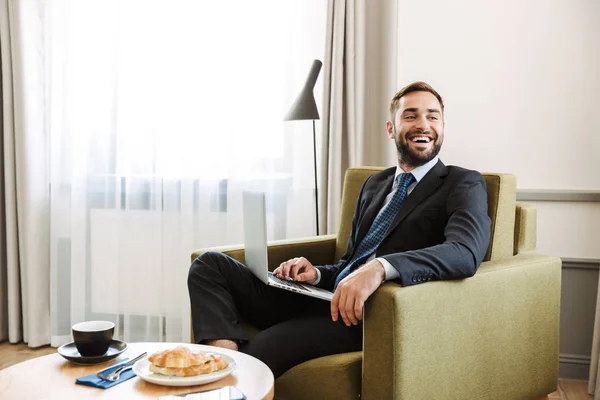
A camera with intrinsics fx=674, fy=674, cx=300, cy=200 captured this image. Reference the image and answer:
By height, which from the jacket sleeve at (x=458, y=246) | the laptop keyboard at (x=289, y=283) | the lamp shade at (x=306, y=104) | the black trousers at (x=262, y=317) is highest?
the lamp shade at (x=306, y=104)

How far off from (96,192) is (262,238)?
6.01 feet

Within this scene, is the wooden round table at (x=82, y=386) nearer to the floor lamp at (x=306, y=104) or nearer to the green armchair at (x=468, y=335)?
the green armchair at (x=468, y=335)

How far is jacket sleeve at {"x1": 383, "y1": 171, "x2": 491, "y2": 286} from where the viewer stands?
1.73 meters

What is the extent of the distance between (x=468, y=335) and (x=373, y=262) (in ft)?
1.16

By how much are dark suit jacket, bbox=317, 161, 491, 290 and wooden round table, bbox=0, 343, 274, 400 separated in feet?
1.48

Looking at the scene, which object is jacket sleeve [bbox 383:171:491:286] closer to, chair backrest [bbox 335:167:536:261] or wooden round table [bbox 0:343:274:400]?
chair backrest [bbox 335:167:536:261]

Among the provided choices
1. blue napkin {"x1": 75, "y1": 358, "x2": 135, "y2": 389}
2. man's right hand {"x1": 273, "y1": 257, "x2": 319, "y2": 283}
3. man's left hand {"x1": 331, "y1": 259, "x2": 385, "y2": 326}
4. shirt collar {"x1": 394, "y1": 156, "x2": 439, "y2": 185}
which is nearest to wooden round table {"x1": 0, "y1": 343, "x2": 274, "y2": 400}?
blue napkin {"x1": 75, "y1": 358, "x2": 135, "y2": 389}

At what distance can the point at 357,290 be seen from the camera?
1.68 meters

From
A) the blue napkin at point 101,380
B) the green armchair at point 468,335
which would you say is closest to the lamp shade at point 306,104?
the green armchair at point 468,335

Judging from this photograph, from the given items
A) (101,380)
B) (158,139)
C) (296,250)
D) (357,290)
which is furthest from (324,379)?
(158,139)

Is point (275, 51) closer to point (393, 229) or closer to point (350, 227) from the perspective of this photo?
point (350, 227)

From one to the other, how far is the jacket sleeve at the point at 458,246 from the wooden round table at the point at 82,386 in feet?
1.48

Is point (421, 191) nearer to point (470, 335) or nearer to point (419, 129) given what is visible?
point (419, 129)

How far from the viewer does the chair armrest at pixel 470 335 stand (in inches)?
65.9
